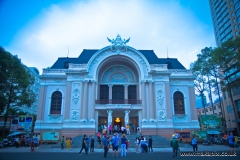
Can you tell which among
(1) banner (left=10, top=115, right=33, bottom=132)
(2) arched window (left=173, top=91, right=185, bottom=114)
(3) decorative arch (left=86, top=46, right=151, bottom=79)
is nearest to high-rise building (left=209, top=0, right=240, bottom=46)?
(2) arched window (left=173, top=91, right=185, bottom=114)

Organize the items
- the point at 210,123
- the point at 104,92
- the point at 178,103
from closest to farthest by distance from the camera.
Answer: the point at 210,123
the point at 178,103
the point at 104,92

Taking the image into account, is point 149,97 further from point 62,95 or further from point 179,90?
point 62,95

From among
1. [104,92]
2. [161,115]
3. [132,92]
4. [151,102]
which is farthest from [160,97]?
[104,92]

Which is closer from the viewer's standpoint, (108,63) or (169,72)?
(169,72)

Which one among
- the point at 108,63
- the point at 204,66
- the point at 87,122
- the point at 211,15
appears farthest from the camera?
the point at 211,15

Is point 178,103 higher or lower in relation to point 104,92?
lower

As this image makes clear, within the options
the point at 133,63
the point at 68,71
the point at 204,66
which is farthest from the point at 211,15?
the point at 68,71

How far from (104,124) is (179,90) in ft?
41.6

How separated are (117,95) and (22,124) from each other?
1390 centimetres

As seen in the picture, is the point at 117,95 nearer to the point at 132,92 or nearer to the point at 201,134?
the point at 132,92

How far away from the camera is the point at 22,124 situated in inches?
991

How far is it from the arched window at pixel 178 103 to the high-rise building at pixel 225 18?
90.1 feet

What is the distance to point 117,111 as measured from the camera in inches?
1099

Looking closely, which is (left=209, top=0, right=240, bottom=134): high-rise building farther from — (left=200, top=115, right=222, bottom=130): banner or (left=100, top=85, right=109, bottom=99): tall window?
(left=100, top=85, right=109, bottom=99): tall window
